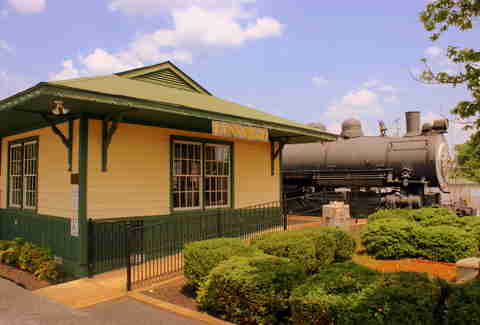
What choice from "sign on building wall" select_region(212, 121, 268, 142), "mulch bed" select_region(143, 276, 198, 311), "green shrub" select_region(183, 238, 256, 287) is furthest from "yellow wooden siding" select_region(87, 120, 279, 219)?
"green shrub" select_region(183, 238, 256, 287)

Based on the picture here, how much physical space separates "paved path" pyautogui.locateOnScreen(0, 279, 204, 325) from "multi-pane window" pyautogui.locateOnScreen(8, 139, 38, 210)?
4.52 meters

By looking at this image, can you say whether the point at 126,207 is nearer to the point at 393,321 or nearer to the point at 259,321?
the point at 259,321

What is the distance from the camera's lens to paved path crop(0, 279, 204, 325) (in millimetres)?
5824

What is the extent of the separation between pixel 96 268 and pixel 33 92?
12.7ft

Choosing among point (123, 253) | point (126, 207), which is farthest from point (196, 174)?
point (123, 253)

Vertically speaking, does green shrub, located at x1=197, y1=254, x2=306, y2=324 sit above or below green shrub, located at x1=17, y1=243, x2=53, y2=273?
above

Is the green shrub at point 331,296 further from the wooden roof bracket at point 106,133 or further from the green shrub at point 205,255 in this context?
the wooden roof bracket at point 106,133

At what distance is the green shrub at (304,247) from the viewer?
729 centimetres

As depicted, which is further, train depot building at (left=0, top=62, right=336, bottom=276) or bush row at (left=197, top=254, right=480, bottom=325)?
train depot building at (left=0, top=62, right=336, bottom=276)

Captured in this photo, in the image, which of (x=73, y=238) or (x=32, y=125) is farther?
(x=32, y=125)

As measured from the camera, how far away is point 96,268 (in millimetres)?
8461

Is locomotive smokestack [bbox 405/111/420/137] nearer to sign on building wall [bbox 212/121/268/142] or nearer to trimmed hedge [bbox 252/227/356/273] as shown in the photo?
sign on building wall [bbox 212/121/268/142]

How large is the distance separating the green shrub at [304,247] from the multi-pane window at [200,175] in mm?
3398

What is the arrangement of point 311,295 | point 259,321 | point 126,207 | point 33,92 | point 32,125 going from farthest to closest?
point 32,125 < point 126,207 < point 33,92 < point 259,321 < point 311,295
